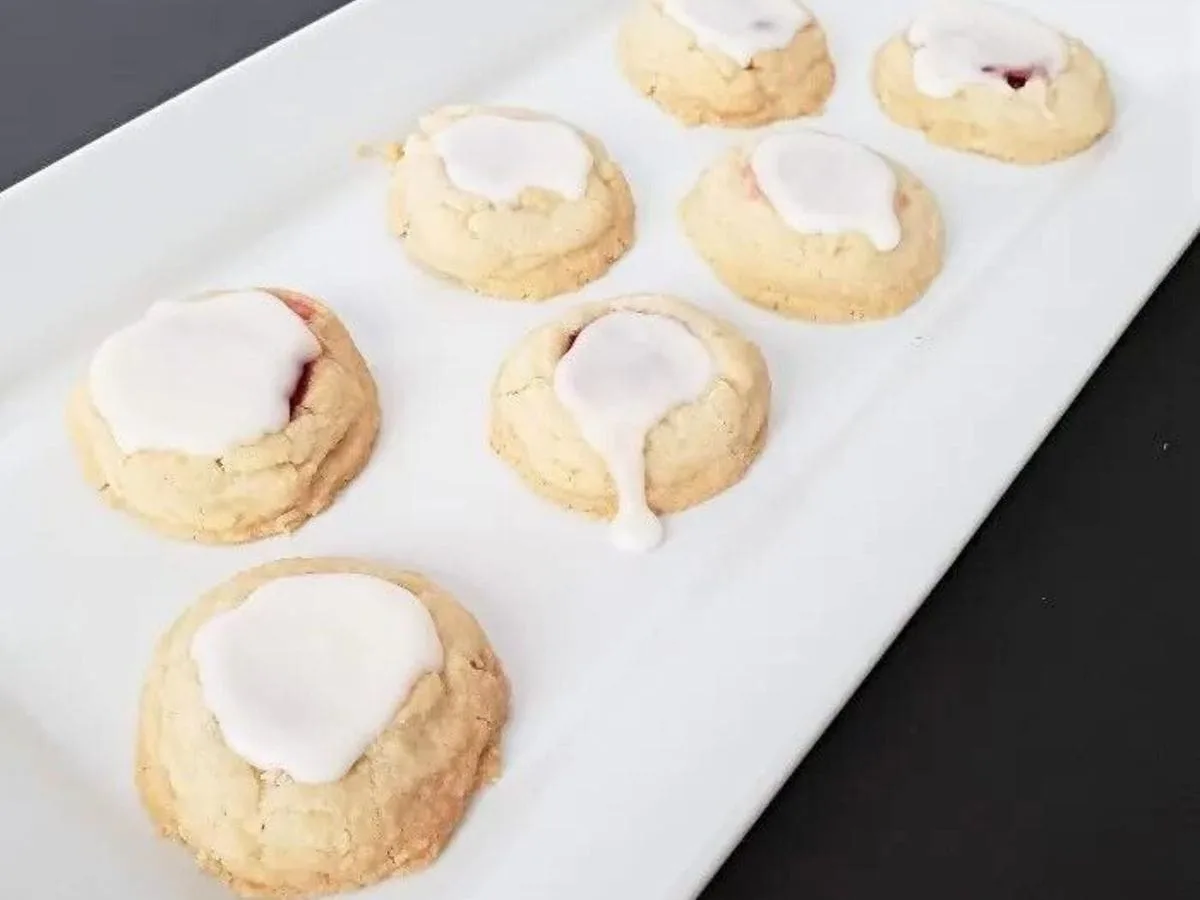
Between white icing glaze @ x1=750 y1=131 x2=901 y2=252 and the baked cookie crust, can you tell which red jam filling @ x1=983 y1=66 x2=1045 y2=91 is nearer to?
white icing glaze @ x1=750 y1=131 x2=901 y2=252

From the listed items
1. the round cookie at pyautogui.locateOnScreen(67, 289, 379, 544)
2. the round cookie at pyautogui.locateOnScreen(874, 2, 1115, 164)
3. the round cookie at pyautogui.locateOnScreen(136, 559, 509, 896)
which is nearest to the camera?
the round cookie at pyautogui.locateOnScreen(136, 559, 509, 896)

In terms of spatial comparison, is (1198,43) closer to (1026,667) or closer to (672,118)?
(672,118)

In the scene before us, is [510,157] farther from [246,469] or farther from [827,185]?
[246,469]

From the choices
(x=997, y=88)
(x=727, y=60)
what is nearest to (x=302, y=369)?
(x=727, y=60)

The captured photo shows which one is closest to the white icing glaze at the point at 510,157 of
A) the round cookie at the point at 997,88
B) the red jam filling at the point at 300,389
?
the red jam filling at the point at 300,389

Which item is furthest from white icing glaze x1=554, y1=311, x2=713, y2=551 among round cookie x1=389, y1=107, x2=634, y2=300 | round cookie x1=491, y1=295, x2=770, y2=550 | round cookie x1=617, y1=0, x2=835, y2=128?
round cookie x1=617, y1=0, x2=835, y2=128

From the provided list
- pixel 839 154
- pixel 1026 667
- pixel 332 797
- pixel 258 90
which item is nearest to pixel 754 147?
pixel 839 154

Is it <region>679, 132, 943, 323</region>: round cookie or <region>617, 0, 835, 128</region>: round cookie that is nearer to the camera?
<region>679, 132, 943, 323</region>: round cookie

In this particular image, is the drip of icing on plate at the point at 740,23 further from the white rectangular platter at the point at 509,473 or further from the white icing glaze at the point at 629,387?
the white icing glaze at the point at 629,387

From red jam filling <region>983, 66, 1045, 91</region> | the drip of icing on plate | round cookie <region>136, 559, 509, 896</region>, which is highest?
the drip of icing on plate
